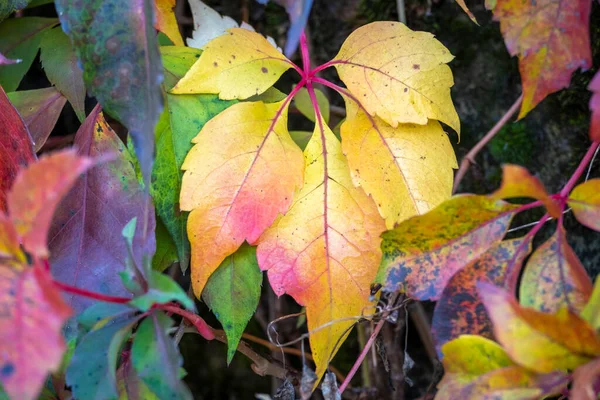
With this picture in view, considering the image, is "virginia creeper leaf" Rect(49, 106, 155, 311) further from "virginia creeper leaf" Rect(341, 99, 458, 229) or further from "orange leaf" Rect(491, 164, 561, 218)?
"orange leaf" Rect(491, 164, 561, 218)

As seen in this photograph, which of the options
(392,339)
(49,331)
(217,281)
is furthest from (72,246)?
(392,339)

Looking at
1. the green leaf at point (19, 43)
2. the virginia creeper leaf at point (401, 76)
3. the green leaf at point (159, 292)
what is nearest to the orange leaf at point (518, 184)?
the virginia creeper leaf at point (401, 76)

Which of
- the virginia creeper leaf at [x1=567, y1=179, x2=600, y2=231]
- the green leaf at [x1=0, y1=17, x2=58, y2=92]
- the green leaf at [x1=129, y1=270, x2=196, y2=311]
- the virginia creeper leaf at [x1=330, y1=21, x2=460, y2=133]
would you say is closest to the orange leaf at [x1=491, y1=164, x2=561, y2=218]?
the virginia creeper leaf at [x1=567, y1=179, x2=600, y2=231]

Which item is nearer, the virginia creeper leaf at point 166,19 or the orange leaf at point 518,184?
the orange leaf at point 518,184

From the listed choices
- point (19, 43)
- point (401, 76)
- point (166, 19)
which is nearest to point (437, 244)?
point (401, 76)

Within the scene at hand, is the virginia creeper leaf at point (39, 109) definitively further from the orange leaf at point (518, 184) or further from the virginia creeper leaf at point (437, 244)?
the orange leaf at point (518, 184)

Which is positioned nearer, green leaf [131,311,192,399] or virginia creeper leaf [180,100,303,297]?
green leaf [131,311,192,399]

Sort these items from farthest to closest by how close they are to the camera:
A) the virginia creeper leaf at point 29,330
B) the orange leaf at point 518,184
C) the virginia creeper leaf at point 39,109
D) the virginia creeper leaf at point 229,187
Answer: the virginia creeper leaf at point 39,109 → the virginia creeper leaf at point 229,187 → the orange leaf at point 518,184 → the virginia creeper leaf at point 29,330
